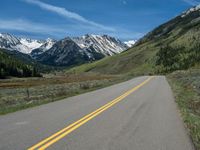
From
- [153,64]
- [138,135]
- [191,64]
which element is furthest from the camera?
[153,64]

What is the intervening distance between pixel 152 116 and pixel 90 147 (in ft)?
21.6

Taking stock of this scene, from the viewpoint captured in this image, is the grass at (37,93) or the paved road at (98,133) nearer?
the paved road at (98,133)

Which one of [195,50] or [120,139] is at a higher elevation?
[195,50]

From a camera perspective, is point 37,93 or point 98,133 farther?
point 37,93

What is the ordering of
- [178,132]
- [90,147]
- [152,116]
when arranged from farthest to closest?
[152,116], [178,132], [90,147]

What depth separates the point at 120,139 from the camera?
356 inches

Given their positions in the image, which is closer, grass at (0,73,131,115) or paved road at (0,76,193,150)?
paved road at (0,76,193,150)

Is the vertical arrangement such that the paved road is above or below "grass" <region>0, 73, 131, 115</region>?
below

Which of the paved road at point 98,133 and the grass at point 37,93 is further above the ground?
the grass at point 37,93

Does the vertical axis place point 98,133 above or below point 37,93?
below

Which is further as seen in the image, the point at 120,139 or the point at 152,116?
the point at 152,116

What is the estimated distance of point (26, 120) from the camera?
1255 cm

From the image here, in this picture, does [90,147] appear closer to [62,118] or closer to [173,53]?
[62,118]

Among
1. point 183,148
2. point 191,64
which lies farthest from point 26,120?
point 191,64
